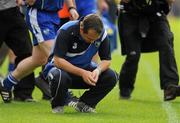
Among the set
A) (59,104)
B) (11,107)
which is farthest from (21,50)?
(59,104)

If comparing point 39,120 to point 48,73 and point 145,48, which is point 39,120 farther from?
point 145,48

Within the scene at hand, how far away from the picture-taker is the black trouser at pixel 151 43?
12.2 m

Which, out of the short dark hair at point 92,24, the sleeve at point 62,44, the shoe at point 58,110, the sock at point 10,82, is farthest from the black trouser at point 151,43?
the short dark hair at point 92,24

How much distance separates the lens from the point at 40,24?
11.4 meters

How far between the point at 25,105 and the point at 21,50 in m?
0.77

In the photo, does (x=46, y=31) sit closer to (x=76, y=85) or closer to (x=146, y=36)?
(x=76, y=85)

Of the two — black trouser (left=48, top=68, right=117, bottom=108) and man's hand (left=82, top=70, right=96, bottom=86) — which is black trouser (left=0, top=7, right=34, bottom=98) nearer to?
black trouser (left=48, top=68, right=117, bottom=108)

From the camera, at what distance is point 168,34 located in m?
12.2

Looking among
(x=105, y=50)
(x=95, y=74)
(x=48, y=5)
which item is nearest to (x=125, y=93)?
(x=48, y=5)

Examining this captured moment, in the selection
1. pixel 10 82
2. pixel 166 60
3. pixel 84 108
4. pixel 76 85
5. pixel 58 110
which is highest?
pixel 76 85

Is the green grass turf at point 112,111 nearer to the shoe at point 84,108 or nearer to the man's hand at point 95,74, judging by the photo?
the shoe at point 84,108

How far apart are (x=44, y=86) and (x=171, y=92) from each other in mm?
1795

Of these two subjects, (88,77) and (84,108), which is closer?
(88,77)

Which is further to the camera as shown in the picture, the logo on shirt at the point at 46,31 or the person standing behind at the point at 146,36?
the person standing behind at the point at 146,36
